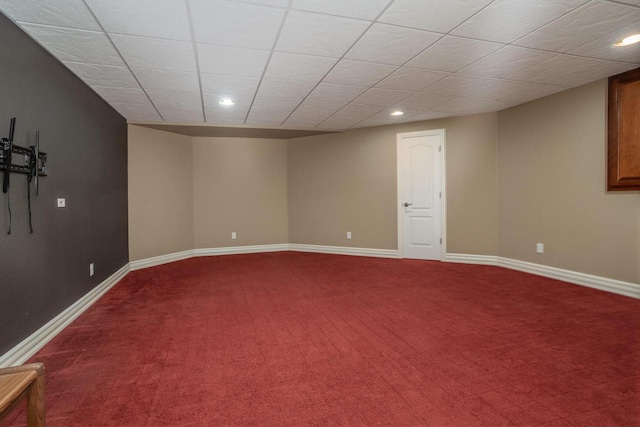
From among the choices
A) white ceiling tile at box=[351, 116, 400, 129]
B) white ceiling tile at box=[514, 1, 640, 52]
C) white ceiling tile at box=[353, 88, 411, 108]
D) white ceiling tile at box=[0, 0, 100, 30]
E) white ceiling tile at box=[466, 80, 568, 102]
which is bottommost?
white ceiling tile at box=[0, 0, 100, 30]

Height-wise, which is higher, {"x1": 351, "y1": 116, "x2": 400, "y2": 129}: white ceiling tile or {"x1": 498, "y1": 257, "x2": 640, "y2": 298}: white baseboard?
{"x1": 351, "y1": 116, "x2": 400, "y2": 129}: white ceiling tile

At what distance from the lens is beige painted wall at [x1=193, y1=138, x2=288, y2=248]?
6.43 metres

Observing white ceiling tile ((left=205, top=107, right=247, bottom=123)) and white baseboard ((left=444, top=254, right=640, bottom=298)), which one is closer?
white baseboard ((left=444, top=254, right=640, bottom=298))

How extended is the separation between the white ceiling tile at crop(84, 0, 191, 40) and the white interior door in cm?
418

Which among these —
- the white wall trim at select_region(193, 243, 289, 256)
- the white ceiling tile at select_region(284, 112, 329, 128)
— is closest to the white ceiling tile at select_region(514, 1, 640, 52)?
the white ceiling tile at select_region(284, 112, 329, 128)

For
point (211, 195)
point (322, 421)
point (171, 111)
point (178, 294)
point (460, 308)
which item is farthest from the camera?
point (211, 195)

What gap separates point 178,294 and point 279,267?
1775mm

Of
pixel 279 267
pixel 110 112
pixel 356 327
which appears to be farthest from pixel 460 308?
pixel 110 112

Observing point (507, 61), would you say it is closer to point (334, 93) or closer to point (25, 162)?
point (334, 93)

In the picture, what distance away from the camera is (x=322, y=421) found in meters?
1.60

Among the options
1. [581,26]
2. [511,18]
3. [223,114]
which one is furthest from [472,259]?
[223,114]

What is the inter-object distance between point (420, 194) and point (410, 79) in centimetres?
255

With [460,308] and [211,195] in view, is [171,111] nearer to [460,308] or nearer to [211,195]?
[211,195]

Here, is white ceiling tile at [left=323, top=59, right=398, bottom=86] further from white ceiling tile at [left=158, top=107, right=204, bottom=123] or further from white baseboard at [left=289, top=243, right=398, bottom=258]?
white baseboard at [left=289, top=243, right=398, bottom=258]
